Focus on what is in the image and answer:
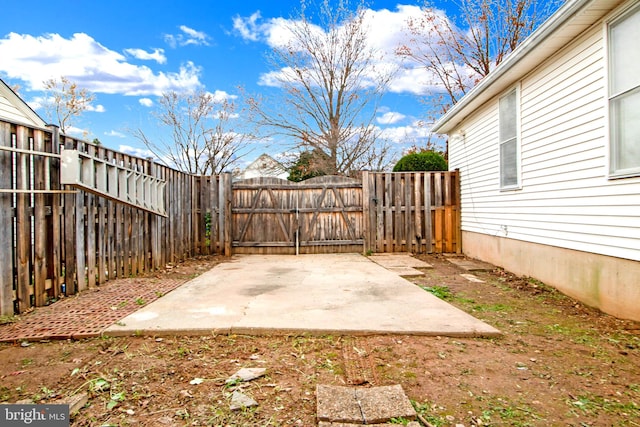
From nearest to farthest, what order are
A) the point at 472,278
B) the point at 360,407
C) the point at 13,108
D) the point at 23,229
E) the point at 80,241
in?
the point at 360,407, the point at 23,229, the point at 80,241, the point at 472,278, the point at 13,108

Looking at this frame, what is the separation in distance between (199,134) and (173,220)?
367 inches

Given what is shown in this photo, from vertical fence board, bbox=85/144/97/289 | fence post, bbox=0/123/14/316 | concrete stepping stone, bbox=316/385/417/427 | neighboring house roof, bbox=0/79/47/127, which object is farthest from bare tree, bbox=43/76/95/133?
concrete stepping stone, bbox=316/385/417/427

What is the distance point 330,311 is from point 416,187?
507 cm

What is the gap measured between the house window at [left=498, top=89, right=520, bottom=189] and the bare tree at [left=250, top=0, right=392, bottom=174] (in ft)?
28.0

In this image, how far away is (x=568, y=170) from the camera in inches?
159

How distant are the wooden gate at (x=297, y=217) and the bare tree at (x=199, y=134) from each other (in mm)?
7677

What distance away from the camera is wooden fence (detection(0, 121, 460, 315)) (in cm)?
316

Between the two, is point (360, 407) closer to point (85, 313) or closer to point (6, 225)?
point (85, 313)

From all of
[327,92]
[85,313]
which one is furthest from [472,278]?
[327,92]

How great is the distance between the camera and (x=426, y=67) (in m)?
13.7

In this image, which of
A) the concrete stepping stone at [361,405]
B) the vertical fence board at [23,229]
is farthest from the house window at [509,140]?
the vertical fence board at [23,229]

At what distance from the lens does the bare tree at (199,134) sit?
559 inches

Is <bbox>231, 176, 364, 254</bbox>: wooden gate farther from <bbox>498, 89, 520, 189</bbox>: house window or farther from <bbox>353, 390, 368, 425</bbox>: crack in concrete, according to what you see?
<bbox>353, 390, 368, 425</bbox>: crack in concrete

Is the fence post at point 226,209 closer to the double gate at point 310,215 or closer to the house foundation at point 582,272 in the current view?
the double gate at point 310,215
